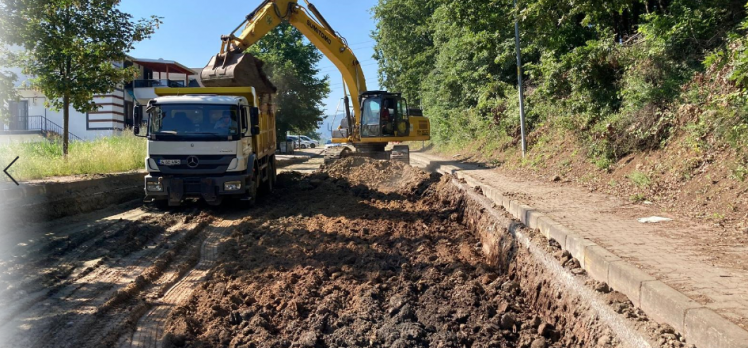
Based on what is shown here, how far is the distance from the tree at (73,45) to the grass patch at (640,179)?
12305 mm

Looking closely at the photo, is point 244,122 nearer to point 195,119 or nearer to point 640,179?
point 195,119

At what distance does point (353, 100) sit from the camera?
18.8 m

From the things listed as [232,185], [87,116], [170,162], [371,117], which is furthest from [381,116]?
[87,116]

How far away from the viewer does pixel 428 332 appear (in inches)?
176

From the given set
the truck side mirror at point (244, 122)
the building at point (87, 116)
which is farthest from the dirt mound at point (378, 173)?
the building at point (87, 116)

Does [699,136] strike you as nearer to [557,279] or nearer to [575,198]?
[575,198]

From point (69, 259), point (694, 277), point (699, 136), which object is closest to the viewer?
point (694, 277)

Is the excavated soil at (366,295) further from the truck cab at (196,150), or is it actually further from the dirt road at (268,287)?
the truck cab at (196,150)

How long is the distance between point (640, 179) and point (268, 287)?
6.40 metres

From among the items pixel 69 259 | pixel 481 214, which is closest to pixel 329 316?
pixel 69 259

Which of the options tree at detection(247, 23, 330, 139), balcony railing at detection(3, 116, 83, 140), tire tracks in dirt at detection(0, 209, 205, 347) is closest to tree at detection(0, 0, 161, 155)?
tire tracks in dirt at detection(0, 209, 205, 347)

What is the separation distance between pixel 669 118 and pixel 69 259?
9.72 meters

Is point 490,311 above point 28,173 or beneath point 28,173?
beneath

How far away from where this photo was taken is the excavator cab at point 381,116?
17.9 metres
